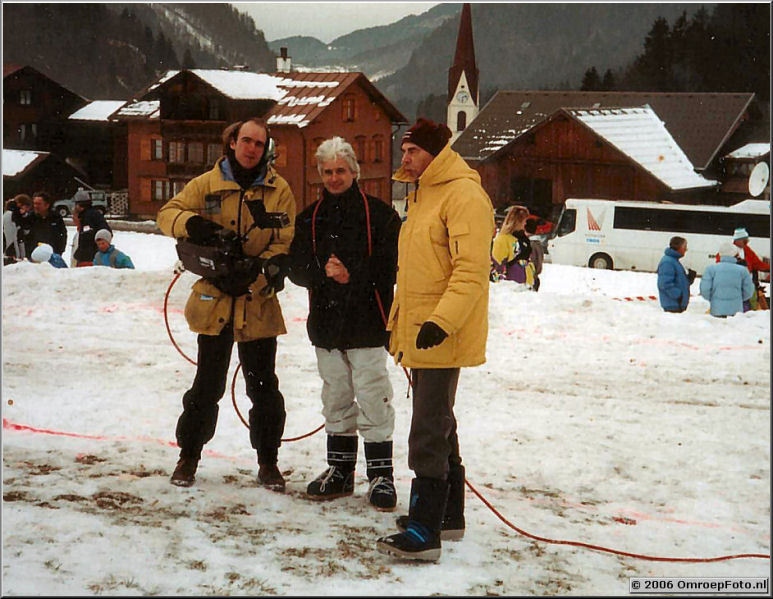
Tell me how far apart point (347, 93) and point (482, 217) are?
2878cm

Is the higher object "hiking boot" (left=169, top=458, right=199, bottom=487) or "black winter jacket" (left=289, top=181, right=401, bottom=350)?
"black winter jacket" (left=289, top=181, right=401, bottom=350)

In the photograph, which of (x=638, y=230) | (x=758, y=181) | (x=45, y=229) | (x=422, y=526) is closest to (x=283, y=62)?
(x=638, y=230)

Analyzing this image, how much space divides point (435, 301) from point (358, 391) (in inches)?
32.9

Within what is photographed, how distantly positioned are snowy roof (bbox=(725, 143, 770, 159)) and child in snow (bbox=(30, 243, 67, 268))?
105 ft

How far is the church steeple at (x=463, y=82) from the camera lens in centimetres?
3362

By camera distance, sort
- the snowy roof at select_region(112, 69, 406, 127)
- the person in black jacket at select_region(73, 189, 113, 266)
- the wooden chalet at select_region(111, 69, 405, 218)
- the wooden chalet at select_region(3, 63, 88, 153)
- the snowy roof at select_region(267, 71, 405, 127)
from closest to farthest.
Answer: the person in black jacket at select_region(73, 189, 113, 266), the wooden chalet at select_region(111, 69, 405, 218), the snowy roof at select_region(267, 71, 405, 127), the snowy roof at select_region(112, 69, 406, 127), the wooden chalet at select_region(3, 63, 88, 153)

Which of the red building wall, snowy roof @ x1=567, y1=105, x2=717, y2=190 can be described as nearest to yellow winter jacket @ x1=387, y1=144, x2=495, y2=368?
the red building wall

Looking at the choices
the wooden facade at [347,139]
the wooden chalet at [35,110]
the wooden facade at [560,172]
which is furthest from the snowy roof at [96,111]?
the wooden facade at [560,172]

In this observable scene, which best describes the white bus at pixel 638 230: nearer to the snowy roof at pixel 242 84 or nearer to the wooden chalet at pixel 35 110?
the snowy roof at pixel 242 84

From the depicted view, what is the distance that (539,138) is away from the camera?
117 feet

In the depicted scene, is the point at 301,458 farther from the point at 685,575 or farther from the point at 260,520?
the point at 685,575

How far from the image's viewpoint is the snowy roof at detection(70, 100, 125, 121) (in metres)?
38.2

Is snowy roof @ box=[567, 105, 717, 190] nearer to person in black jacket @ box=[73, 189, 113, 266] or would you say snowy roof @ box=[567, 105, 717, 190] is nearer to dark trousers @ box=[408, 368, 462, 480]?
person in black jacket @ box=[73, 189, 113, 266]

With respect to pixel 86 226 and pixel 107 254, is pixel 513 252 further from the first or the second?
pixel 86 226
